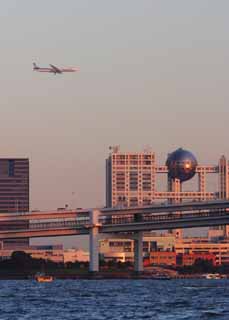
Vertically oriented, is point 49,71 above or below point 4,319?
above

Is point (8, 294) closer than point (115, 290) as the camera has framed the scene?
Yes

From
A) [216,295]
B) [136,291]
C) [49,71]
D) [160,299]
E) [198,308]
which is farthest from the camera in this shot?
[49,71]

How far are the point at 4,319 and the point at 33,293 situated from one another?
51.2 metres

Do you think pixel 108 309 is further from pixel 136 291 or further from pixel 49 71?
pixel 49 71

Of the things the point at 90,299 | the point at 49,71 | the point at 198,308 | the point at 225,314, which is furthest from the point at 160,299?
the point at 49,71

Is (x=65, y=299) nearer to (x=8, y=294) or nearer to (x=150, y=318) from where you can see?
(x=8, y=294)

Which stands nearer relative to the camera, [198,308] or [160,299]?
[198,308]

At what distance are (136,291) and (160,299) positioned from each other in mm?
24582

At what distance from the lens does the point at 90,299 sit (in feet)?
424

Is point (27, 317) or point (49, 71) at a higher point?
point (49, 71)

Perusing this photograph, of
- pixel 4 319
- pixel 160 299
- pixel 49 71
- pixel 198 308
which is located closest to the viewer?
pixel 4 319

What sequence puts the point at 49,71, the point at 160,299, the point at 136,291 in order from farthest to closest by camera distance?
the point at 49,71, the point at 136,291, the point at 160,299

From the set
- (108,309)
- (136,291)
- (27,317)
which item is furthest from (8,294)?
(27,317)

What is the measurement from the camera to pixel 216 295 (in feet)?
453
